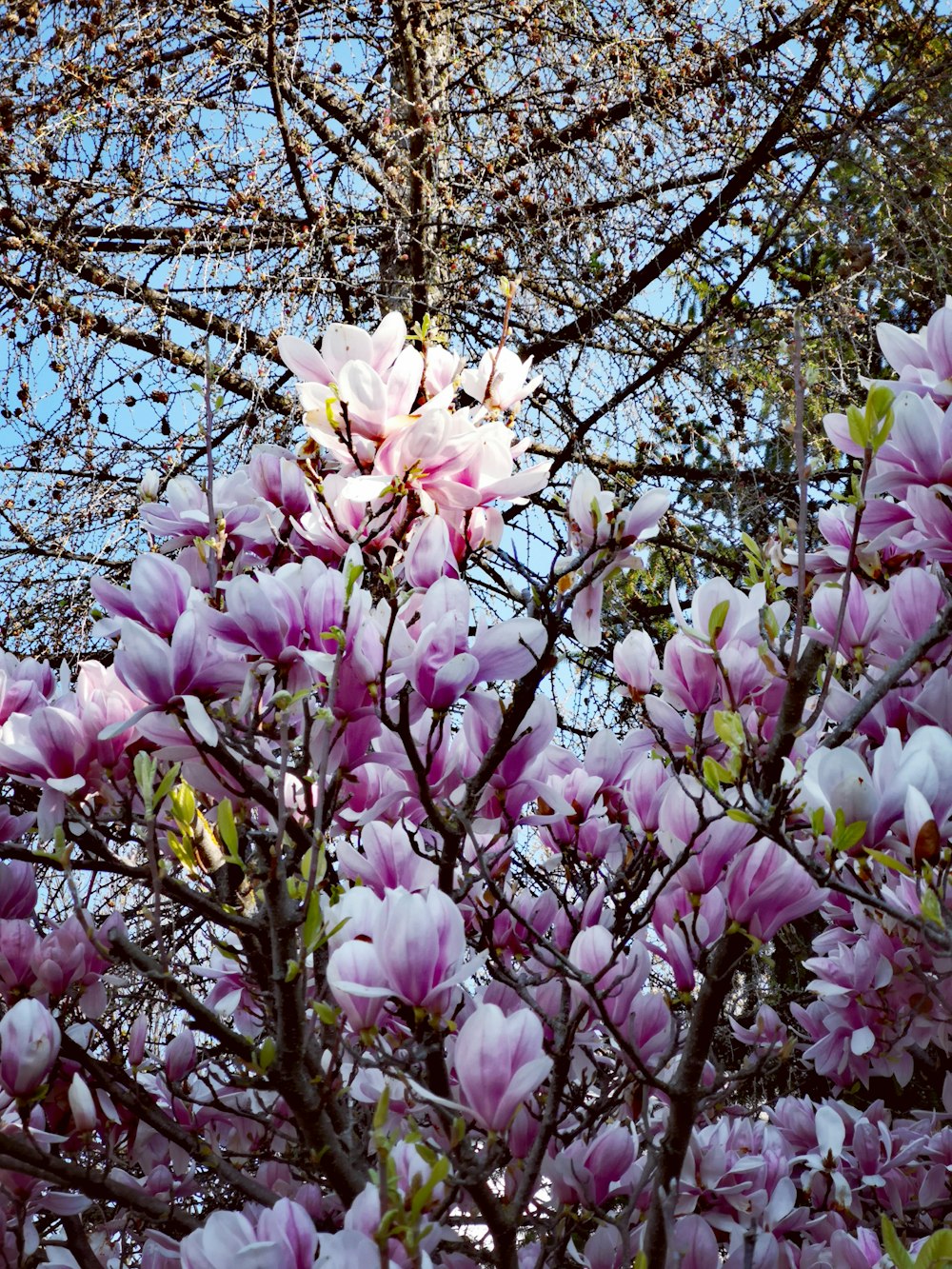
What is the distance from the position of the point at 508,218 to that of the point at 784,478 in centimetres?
122

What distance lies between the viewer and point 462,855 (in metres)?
Result: 1.50

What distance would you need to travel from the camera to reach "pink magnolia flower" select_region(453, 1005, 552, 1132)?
3.16ft

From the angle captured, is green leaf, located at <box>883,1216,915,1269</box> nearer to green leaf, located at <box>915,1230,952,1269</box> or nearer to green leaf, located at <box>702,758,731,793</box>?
green leaf, located at <box>915,1230,952,1269</box>

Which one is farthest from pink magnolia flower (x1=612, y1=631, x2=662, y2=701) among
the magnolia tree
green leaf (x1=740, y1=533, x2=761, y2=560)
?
green leaf (x1=740, y1=533, x2=761, y2=560)

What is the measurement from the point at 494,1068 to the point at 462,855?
1.76 ft

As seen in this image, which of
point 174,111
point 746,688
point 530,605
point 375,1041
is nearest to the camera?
point 375,1041

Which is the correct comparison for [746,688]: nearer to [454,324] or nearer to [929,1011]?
[929,1011]

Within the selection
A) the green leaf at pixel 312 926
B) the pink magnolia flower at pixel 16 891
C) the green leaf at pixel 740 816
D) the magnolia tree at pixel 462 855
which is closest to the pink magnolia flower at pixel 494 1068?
the magnolia tree at pixel 462 855

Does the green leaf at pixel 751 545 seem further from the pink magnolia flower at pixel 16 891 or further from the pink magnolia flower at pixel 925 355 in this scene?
the pink magnolia flower at pixel 16 891

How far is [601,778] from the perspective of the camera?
1.72 meters

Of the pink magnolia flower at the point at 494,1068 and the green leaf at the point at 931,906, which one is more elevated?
the green leaf at the point at 931,906

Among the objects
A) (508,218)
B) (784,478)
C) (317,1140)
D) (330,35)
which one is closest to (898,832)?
(317,1140)

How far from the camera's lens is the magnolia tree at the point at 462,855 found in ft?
3.36

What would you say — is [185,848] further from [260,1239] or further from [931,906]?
[931,906]
